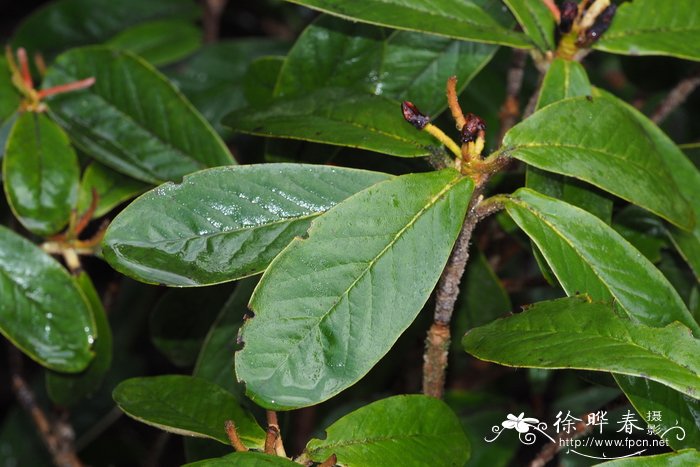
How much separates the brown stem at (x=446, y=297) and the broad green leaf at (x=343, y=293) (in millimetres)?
A: 68

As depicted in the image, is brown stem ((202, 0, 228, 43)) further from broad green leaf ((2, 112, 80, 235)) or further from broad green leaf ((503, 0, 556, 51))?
broad green leaf ((503, 0, 556, 51))

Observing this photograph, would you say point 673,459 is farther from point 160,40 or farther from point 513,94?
point 160,40

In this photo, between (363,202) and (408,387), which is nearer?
(363,202)

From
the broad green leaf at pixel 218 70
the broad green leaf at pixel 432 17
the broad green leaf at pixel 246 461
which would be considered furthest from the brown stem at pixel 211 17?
the broad green leaf at pixel 246 461

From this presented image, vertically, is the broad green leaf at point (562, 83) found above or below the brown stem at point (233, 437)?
above

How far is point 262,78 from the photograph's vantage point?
1444 millimetres

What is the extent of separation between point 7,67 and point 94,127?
214 millimetres

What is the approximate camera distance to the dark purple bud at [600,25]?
113 cm

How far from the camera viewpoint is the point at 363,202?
91 cm

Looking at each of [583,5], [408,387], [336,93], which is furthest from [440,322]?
[408,387]

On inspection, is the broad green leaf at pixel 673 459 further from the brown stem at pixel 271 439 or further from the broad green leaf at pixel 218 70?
the broad green leaf at pixel 218 70

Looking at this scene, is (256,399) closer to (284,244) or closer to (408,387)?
(284,244)

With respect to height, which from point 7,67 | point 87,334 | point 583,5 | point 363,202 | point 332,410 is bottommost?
point 332,410

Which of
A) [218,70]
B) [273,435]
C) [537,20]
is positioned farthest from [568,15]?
[218,70]
